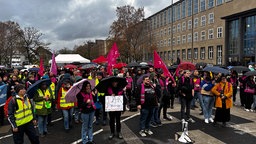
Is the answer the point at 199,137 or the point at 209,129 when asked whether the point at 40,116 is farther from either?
the point at 209,129

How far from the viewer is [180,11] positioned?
208ft

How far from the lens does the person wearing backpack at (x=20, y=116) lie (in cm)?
504

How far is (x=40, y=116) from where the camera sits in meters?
7.04

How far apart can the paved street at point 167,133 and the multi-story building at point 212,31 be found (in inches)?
1294

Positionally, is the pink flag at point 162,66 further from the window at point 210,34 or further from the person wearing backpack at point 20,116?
the window at point 210,34

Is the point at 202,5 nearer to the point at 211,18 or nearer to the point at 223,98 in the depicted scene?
the point at 211,18

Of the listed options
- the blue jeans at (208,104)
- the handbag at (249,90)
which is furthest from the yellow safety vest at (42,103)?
the handbag at (249,90)

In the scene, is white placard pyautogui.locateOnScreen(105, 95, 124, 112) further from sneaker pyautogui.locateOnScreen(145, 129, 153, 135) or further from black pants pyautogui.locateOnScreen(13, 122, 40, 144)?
black pants pyautogui.locateOnScreen(13, 122, 40, 144)

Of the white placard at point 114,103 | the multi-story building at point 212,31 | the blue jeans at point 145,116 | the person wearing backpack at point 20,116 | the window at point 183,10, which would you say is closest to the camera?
the person wearing backpack at point 20,116

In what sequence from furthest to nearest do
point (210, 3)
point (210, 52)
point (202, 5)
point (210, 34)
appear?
point (202, 5) < point (210, 3) < point (210, 34) < point (210, 52)

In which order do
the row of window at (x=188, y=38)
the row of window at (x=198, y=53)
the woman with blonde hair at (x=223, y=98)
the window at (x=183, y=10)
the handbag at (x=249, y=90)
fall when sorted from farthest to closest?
the window at (x=183, y=10), the row of window at (x=188, y=38), the row of window at (x=198, y=53), the handbag at (x=249, y=90), the woman with blonde hair at (x=223, y=98)

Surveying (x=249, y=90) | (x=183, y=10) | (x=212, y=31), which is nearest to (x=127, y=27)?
(x=212, y=31)

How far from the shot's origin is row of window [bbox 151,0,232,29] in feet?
176

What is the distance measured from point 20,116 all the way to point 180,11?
207ft
